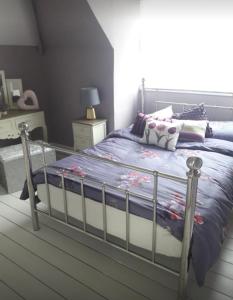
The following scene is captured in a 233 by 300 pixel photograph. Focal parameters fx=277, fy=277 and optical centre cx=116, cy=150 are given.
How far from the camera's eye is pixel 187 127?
110 inches

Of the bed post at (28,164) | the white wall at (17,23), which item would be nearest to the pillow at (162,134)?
the bed post at (28,164)

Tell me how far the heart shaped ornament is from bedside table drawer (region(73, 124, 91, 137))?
0.65m

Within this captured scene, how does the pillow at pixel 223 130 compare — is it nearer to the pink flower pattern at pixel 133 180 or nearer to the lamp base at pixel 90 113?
the pink flower pattern at pixel 133 180

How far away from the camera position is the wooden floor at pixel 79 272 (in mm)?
1707

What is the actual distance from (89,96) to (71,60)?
Answer: 2.25ft

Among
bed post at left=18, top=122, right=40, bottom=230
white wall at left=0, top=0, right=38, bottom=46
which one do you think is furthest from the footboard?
white wall at left=0, top=0, right=38, bottom=46

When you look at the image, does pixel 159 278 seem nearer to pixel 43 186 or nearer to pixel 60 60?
pixel 43 186

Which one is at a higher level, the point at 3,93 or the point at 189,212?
the point at 3,93

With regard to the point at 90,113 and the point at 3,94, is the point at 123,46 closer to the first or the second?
the point at 90,113

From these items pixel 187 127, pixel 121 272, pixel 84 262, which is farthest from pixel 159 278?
pixel 187 127

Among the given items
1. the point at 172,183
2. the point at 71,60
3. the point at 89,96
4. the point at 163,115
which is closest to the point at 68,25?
the point at 71,60

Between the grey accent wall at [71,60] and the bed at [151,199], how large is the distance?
130 centimetres

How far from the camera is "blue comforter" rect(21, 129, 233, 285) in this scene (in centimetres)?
154

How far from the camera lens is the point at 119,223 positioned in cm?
180
